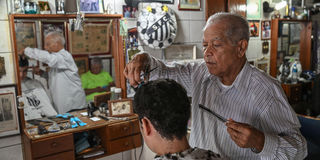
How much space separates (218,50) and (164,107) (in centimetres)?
45

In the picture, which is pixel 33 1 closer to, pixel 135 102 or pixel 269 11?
pixel 135 102

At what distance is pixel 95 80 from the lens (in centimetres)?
282

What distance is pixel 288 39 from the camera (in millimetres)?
4742

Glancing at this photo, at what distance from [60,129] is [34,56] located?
0.70 meters

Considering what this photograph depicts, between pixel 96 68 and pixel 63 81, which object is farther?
pixel 96 68

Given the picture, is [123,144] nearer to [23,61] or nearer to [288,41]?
[23,61]

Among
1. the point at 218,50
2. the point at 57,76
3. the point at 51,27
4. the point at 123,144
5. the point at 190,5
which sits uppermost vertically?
the point at 190,5

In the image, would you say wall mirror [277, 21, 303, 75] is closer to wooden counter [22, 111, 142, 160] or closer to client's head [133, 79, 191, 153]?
wooden counter [22, 111, 142, 160]

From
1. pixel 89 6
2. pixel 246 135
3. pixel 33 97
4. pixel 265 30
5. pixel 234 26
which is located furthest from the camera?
pixel 265 30

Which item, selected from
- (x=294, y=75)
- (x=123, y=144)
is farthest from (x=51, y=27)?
(x=294, y=75)

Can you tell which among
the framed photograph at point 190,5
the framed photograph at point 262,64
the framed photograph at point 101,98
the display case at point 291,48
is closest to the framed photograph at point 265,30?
the display case at point 291,48

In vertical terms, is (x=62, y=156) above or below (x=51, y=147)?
below

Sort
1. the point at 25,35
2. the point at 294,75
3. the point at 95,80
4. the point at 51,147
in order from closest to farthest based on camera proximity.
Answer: the point at 51,147
the point at 25,35
the point at 95,80
the point at 294,75

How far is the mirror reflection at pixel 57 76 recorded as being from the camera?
7.96 ft
